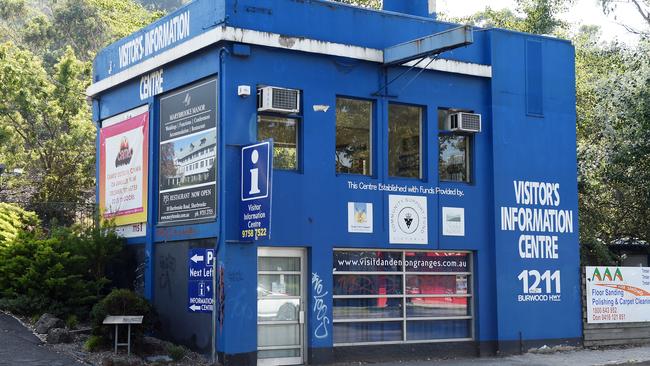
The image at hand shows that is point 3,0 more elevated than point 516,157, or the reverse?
point 3,0

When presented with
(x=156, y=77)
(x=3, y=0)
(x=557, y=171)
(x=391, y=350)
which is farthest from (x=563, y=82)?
(x=3, y=0)

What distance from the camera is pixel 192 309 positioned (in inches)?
630

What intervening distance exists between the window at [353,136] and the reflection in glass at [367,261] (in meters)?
1.63

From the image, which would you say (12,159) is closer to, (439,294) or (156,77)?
(156,77)

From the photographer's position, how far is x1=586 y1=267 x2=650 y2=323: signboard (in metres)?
20.0

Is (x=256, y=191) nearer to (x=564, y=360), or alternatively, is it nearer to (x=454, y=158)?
(x=454, y=158)

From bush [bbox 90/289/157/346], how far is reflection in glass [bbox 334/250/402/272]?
372 centimetres

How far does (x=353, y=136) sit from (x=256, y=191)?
3204 millimetres

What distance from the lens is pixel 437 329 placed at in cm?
1811

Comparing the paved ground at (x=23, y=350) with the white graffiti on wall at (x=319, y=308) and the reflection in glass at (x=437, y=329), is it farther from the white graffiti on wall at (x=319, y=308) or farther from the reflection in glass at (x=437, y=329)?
the reflection in glass at (x=437, y=329)

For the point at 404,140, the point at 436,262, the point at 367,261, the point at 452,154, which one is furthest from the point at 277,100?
the point at 436,262

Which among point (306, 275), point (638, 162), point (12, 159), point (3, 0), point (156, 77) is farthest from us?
point (3, 0)

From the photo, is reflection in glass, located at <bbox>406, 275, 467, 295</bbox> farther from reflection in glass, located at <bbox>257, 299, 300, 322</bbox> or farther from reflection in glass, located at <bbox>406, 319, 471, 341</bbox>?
reflection in glass, located at <bbox>257, 299, 300, 322</bbox>

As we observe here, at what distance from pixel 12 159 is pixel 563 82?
19.4m
